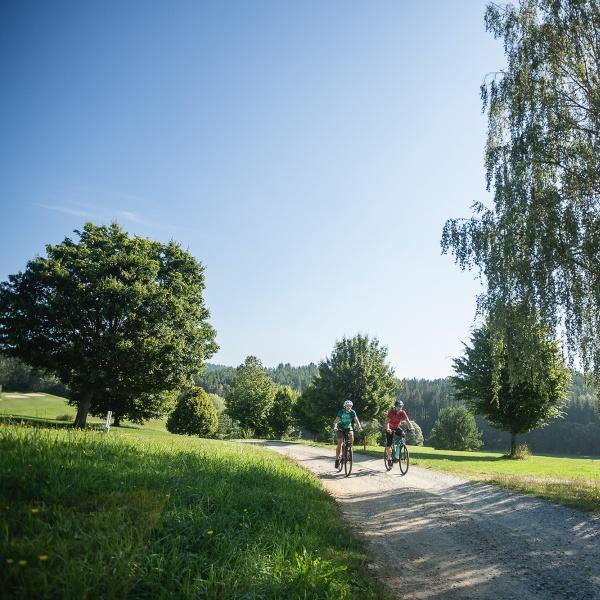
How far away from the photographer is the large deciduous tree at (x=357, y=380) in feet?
122

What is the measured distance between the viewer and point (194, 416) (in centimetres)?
4844

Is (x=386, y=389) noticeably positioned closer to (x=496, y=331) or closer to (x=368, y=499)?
(x=496, y=331)

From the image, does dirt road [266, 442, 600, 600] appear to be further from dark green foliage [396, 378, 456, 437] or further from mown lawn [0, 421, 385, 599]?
dark green foliage [396, 378, 456, 437]

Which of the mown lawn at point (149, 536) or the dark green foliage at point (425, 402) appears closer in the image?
the mown lawn at point (149, 536)

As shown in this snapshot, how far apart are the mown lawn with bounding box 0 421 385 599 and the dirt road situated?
32.6 inches

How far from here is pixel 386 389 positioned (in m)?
38.5

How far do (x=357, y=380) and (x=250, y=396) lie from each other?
2519cm

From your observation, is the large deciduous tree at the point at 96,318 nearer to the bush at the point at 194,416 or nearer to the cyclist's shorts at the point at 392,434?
the cyclist's shorts at the point at 392,434

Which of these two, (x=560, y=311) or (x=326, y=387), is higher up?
(x=560, y=311)

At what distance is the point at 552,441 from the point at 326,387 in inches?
4337

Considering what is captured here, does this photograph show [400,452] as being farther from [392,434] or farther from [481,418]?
[481,418]

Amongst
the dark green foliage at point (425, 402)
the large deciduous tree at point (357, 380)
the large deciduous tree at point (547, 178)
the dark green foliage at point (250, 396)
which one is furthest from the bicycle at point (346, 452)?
the dark green foliage at point (425, 402)

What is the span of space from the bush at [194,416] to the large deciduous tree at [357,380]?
16339mm

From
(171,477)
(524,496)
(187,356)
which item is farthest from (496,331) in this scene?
(187,356)
